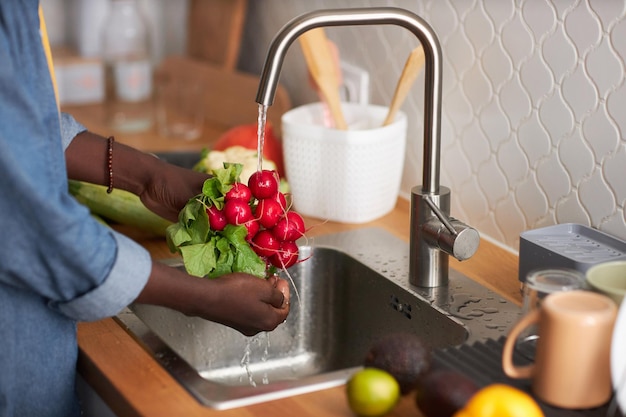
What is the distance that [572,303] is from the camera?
101 cm

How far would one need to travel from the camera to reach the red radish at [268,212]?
1.28 meters

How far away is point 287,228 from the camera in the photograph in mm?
1283

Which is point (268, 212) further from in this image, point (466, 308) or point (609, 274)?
point (609, 274)

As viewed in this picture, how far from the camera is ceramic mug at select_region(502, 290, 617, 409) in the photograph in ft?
3.20

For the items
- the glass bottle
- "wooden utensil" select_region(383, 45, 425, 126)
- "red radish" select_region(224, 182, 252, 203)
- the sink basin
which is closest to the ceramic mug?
the sink basin

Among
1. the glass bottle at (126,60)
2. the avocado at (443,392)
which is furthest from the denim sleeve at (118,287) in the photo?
the glass bottle at (126,60)

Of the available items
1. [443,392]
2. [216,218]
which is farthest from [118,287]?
[443,392]

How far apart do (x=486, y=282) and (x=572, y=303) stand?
1.40ft

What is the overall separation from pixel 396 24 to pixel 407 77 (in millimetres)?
273

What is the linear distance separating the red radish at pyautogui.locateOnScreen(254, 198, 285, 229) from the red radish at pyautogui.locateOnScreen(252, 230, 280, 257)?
0.01m

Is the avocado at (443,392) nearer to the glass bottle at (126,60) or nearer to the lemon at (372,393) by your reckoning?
the lemon at (372,393)

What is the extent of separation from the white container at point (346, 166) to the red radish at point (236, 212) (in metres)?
0.38

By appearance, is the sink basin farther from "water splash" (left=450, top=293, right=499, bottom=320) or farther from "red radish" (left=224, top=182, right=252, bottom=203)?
"red radish" (left=224, top=182, right=252, bottom=203)

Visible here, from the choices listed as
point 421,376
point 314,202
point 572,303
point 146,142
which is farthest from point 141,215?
point 572,303
